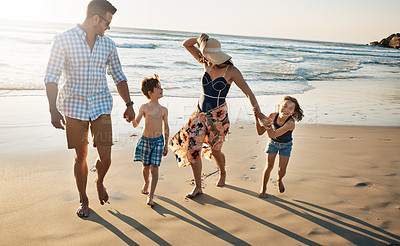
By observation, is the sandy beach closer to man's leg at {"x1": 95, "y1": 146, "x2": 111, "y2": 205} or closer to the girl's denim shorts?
man's leg at {"x1": 95, "y1": 146, "x2": 111, "y2": 205}

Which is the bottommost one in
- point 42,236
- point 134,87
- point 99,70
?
point 42,236

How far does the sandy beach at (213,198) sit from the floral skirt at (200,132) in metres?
0.47

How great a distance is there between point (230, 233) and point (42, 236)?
162 cm

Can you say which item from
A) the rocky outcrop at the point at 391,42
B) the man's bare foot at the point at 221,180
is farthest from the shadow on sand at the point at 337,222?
the rocky outcrop at the point at 391,42

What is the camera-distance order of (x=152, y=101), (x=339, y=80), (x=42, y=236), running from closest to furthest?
(x=42, y=236) → (x=152, y=101) → (x=339, y=80)

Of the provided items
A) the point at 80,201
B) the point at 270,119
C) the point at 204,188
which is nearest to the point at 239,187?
the point at 204,188

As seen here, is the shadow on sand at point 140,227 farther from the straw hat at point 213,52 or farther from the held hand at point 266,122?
the straw hat at point 213,52

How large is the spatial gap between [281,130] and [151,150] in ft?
4.73

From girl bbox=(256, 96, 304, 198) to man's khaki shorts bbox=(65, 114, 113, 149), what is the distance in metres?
1.63

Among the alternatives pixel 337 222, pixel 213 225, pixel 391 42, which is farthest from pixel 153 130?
pixel 391 42

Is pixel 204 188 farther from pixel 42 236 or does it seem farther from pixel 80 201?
pixel 42 236

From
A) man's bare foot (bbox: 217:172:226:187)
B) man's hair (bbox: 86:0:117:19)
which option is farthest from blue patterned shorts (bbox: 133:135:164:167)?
man's hair (bbox: 86:0:117:19)

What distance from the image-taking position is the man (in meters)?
2.88

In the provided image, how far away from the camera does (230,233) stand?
306 cm
